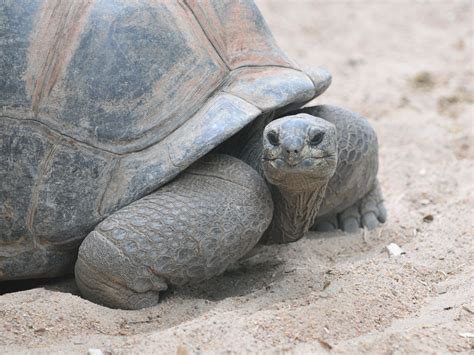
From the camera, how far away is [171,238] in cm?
319

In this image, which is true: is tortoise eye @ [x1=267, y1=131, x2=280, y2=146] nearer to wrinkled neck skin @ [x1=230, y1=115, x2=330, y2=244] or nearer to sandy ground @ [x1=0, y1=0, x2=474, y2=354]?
wrinkled neck skin @ [x1=230, y1=115, x2=330, y2=244]

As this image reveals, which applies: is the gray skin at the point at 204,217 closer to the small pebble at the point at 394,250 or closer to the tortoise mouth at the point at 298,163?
Result: the tortoise mouth at the point at 298,163

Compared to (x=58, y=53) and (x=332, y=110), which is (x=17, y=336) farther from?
(x=332, y=110)

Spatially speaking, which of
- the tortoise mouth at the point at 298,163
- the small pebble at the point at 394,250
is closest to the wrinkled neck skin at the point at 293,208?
the tortoise mouth at the point at 298,163

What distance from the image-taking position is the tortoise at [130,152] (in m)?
3.20

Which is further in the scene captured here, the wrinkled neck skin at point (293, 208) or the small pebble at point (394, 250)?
the small pebble at point (394, 250)

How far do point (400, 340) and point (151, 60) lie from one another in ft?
4.81

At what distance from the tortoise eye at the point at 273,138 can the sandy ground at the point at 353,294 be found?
0.58 metres

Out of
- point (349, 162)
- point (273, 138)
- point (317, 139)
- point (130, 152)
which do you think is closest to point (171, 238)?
point (130, 152)

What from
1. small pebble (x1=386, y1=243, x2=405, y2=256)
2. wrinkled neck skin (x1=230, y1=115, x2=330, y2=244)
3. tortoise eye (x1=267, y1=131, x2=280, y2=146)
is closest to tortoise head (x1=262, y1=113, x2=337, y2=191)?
tortoise eye (x1=267, y1=131, x2=280, y2=146)

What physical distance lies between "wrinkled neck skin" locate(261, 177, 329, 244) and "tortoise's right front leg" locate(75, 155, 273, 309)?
5.9 inches

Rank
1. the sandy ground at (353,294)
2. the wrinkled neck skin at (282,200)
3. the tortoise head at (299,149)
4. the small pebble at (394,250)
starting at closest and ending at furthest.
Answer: the sandy ground at (353,294)
the tortoise head at (299,149)
the wrinkled neck skin at (282,200)
the small pebble at (394,250)

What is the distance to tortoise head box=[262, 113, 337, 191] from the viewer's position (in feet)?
10.2

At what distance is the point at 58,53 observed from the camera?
11.0 ft
